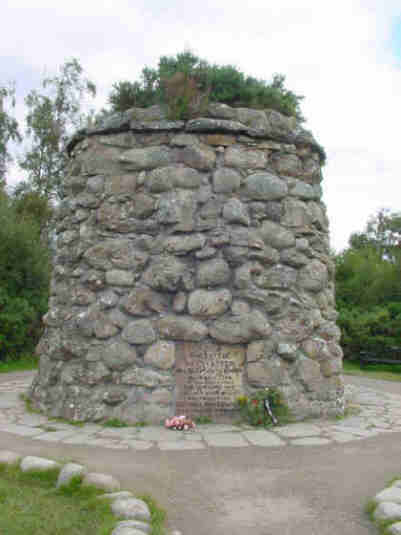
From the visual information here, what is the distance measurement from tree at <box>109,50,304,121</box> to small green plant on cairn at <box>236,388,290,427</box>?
3.41m

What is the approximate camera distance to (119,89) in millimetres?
6020

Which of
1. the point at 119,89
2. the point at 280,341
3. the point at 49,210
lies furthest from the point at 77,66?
the point at 280,341

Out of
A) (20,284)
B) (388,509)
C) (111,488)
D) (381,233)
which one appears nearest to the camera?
(388,509)

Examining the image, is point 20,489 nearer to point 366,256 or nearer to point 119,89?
point 119,89

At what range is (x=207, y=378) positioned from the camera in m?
5.04

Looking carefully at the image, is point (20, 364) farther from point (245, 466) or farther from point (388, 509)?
point (388, 509)

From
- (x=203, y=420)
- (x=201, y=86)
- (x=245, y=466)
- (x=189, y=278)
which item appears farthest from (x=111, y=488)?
(x=201, y=86)

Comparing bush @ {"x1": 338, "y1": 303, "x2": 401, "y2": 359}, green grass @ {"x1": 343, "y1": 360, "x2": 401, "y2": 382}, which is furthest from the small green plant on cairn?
bush @ {"x1": 338, "y1": 303, "x2": 401, "y2": 359}

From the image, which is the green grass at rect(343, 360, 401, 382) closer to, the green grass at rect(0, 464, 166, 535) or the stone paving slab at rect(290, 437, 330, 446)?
the stone paving slab at rect(290, 437, 330, 446)

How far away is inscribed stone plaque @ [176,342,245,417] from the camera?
500 centimetres

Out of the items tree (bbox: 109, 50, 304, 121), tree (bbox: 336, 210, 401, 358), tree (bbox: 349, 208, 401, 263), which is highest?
tree (bbox: 349, 208, 401, 263)

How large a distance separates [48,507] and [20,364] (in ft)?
27.9

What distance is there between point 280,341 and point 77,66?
18.0 m

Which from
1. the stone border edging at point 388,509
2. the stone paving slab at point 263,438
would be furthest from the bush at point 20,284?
the stone border edging at point 388,509
